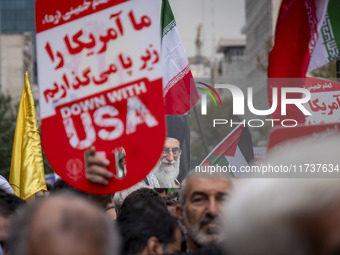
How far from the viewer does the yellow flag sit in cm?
705

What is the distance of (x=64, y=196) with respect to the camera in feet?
7.11

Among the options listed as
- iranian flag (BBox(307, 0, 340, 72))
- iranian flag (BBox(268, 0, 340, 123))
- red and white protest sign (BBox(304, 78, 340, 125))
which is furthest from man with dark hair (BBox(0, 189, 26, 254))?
red and white protest sign (BBox(304, 78, 340, 125))

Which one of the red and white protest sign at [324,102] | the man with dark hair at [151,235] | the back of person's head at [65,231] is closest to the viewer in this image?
the back of person's head at [65,231]

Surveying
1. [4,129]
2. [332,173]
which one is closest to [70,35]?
[332,173]

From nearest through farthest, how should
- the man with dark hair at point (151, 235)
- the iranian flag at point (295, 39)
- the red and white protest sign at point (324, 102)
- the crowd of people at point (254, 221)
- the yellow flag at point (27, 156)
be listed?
the crowd of people at point (254, 221) → the man with dark hair at point (151, 235) → the iranian flag at point (295, 39) → the red and white protest sign at point (324, 102) → the yellow flag at point (27, 156)

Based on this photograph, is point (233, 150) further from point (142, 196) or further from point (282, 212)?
point (282, 212)

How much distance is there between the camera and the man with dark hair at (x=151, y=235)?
148 inches

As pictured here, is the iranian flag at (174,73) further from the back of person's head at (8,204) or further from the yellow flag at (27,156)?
the back of person's head at (8,204)

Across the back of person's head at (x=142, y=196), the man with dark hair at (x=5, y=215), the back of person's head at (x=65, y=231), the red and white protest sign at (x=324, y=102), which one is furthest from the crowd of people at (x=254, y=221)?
the red and white protest sign at (x=324, y=102)

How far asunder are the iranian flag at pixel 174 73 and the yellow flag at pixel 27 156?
4.50 ft

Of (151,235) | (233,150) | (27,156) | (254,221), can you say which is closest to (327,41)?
(233,150)

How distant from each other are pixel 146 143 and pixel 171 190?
3062mm

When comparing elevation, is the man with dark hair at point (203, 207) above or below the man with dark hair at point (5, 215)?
above

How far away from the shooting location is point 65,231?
2008 mm
